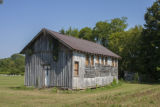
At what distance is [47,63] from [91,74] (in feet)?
17.6

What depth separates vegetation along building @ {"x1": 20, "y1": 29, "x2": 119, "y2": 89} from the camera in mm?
21500

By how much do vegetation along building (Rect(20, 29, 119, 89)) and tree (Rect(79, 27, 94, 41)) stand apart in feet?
122

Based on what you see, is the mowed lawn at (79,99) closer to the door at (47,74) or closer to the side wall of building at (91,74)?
the door at (47,74)

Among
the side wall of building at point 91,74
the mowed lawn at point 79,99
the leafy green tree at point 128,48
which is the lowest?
the mowed lawn at point 79,99

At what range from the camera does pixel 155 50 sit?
128 ft

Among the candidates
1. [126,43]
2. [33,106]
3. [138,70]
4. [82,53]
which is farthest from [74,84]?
[126,43]

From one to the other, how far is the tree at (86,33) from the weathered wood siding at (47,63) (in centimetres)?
3938

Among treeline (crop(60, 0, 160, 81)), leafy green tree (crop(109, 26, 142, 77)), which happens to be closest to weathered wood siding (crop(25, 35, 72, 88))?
treeline (crop(60, 0, 160, 81))

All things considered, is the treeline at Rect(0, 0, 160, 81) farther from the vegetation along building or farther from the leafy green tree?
the vegetation along building

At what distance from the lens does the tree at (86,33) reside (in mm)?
63094

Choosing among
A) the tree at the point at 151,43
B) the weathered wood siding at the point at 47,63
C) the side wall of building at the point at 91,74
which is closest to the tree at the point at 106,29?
the tree at the point at 151,43

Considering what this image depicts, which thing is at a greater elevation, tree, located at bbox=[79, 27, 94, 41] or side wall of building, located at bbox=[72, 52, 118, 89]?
tree, located at bbox=[79, 27, 94, 41]

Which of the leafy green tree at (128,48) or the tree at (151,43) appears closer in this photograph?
the tree at (151,43)

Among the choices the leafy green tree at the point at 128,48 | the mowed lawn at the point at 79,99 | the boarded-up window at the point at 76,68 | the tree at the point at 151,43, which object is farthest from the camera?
the leafy green tree at the point at 128,48
